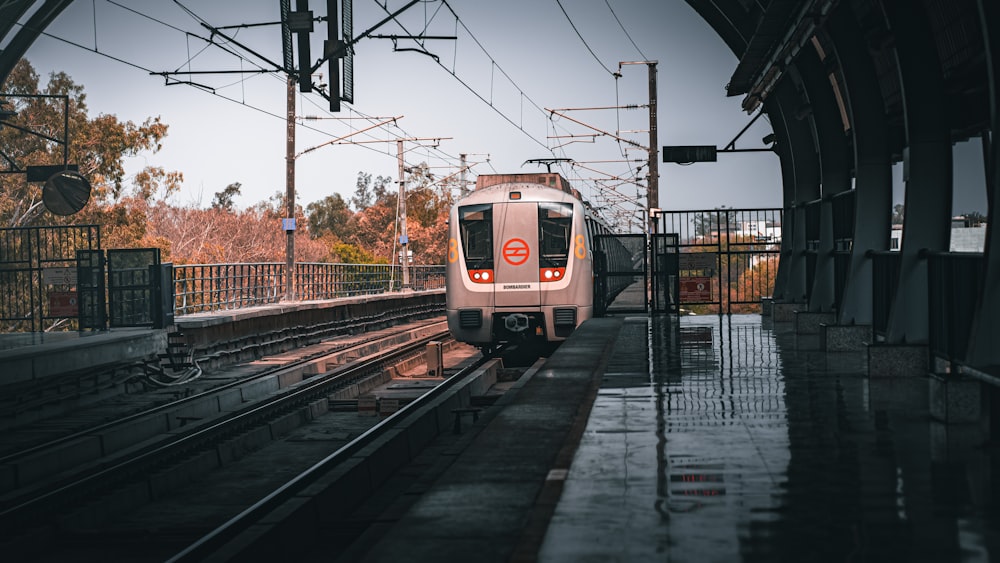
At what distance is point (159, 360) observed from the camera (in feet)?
59.7

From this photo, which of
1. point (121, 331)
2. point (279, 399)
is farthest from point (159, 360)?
point (279, 399)

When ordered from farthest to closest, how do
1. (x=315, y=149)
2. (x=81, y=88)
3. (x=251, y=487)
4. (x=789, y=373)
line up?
(x=81, y=88) < (x=315, y=149) < (x=789, y=373) < (x=251, y=487)

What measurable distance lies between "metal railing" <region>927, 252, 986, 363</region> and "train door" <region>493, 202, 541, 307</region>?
10562mm

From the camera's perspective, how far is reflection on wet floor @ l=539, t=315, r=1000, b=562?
4816 millimetres

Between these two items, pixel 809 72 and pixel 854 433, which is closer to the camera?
pixel 854 433

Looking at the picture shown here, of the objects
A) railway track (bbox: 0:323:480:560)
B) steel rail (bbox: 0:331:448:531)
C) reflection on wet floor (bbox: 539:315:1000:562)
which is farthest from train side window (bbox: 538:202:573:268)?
reflection on wet floor (bbox: 539:315:1000:562)

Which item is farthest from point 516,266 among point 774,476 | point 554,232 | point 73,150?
point 73,150

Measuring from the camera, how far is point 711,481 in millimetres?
6172

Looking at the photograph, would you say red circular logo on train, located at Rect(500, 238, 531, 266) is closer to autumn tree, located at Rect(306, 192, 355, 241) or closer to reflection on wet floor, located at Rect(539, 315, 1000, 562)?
reflection on wet floor, located at Rect(539, 315, 1000, 562)

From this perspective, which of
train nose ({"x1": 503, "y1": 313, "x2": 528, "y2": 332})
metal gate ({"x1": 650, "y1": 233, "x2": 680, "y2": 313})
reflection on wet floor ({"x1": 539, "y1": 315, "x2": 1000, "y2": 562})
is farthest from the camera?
metal gate ({"x1": 650, "y1": 233, "x2": 680, "y2": 313})

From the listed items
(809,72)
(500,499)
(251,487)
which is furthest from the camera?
(809,72)

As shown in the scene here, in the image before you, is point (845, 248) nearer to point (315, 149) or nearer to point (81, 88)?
point (315, 149)

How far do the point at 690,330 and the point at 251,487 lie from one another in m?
10.6

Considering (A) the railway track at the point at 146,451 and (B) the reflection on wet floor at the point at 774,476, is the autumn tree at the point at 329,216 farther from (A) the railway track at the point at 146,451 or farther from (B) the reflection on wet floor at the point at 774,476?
(B) the reflection on wet floor at the point at 774,476
